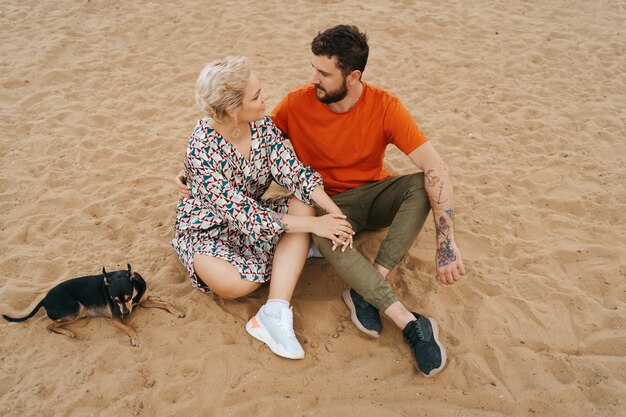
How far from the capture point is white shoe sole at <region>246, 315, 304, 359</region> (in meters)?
3.05

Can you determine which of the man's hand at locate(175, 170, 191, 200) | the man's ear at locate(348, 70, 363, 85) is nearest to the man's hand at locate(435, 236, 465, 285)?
the man's ear at locate(348, 70, 363, 85)

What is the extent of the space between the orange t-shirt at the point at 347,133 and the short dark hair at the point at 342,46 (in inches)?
11.3

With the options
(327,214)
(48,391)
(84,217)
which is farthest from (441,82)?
(48,391)

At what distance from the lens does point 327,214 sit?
10.9 feet

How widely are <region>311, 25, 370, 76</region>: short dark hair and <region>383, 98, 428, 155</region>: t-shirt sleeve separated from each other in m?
0.41

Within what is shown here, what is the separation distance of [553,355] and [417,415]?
40.0 inches

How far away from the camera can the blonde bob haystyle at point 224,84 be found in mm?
2932

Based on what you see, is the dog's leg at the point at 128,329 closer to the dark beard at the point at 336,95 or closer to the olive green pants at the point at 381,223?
the olive green pants at the point at 381,223

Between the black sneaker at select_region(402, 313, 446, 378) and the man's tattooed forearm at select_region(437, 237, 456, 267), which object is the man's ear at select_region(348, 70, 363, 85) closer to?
the man's tattooed forearm at select_region(437, 237, 456, 267)

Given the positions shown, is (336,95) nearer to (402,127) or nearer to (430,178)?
(402,127)

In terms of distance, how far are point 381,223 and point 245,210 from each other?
3.80 feet

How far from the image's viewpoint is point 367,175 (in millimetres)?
3693

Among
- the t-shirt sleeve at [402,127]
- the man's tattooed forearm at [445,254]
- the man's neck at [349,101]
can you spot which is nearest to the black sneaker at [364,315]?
the man's tattooed forearm at [445,254]

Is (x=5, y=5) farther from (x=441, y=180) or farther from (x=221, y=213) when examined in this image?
(x=441, y=180)
